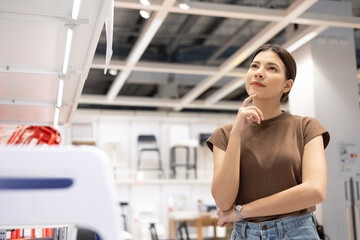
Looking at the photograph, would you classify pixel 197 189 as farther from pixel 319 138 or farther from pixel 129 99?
pixel 319 138

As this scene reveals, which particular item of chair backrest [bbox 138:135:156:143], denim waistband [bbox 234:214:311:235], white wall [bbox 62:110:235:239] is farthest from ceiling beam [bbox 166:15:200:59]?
denim waistband [bbox 234:214:311:235]

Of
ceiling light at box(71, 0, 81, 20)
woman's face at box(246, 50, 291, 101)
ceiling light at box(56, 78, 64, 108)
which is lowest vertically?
woman's face at box(246, 50, 291, 101)

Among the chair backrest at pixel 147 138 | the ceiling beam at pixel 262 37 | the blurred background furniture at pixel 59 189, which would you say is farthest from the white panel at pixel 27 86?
the chair backrest at pixel 147 138

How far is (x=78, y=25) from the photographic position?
1.96 m

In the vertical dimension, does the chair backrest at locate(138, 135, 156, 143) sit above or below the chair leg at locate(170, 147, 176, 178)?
above

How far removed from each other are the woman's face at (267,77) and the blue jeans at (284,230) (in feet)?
1.28

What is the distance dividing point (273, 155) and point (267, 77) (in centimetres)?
26

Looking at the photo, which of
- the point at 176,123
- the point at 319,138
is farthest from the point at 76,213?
the point at 176,123

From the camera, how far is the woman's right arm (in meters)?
1.29

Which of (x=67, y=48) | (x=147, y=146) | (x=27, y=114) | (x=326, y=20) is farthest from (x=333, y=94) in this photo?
(x=147, y=146)

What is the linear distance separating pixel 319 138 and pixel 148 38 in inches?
185

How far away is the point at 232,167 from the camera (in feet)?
4.23

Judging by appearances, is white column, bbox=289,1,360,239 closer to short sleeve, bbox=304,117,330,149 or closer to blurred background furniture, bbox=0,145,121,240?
short sleeve, bbox=304,117,330,149

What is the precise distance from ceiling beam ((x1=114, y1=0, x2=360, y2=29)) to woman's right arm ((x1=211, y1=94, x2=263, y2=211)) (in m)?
3.66
